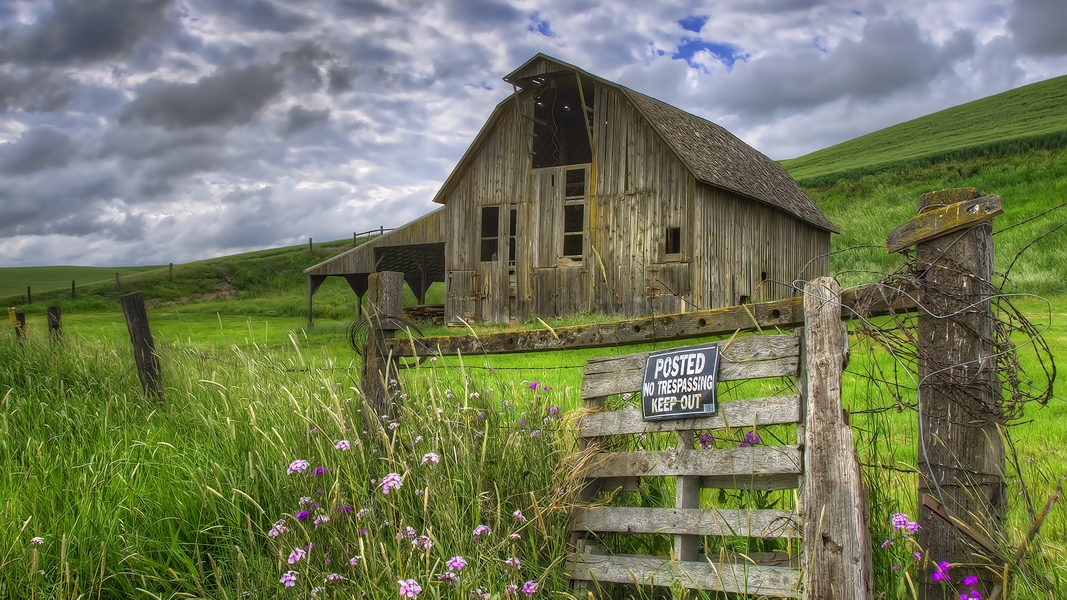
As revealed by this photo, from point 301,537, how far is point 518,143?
50.3 ft

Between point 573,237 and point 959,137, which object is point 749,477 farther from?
point 959,137

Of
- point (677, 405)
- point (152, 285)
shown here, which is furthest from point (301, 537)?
point (152, 285)

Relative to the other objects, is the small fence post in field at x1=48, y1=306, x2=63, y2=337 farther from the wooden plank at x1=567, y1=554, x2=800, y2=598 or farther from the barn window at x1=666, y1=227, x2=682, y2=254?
the barn window at x1=666, y1=227, x2=682, y2=254

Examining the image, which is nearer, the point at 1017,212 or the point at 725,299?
the point at 725,299

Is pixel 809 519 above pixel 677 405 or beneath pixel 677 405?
beneath

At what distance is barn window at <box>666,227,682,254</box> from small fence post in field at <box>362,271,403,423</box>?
12547 mm

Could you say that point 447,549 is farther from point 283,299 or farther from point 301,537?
point 283,299

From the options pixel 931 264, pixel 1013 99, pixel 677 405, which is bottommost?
pixel 677 405

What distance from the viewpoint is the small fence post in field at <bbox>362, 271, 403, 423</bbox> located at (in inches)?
188

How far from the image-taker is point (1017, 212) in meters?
27.9

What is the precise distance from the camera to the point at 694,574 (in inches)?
133

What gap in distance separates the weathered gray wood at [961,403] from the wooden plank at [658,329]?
0.18 meters

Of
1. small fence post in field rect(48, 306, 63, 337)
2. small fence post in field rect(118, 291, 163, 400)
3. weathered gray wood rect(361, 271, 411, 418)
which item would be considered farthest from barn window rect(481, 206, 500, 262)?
weathered gray wood rect(361, 271, 411, 418)

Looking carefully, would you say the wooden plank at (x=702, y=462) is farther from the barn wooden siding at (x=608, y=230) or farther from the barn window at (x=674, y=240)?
the barn window at (x=674, y=240)
